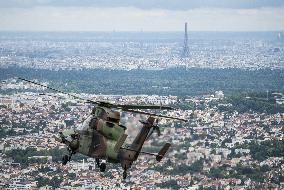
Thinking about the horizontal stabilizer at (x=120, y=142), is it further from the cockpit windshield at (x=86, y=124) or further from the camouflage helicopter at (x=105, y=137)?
the cockpit windshield at (x=86, y=124)

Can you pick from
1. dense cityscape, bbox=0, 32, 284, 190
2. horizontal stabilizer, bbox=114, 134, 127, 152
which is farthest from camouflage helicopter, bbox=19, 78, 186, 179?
dense cityscape, bbox=0, 32, 284, 190

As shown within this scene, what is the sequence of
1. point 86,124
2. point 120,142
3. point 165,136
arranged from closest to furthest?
point 120,142
point 86,124
point 165,136

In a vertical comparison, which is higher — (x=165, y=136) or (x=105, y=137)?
(x=105, y=137)

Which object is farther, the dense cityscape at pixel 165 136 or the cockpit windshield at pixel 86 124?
the dense cityscape at pixel 165 136

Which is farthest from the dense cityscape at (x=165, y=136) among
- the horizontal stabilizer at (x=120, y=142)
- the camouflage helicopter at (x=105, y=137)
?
the horizontal stabilizer at (x=120, y=142)

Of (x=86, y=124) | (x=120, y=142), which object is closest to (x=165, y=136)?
(x=86, y=124)

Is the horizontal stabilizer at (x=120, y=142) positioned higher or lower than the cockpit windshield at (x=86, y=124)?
lower

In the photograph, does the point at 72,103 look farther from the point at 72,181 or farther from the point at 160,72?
the point at 160,72

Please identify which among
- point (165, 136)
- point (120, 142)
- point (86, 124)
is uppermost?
point (86, 124)

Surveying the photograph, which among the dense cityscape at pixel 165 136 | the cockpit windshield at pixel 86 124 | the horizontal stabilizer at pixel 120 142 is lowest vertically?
the dense cityscape at pixel 165 136

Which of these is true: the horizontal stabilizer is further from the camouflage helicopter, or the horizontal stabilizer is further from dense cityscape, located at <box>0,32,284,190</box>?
dense cityscape, located at <box>0,32,284,190</box>

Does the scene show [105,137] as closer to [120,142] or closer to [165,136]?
[120,142]
